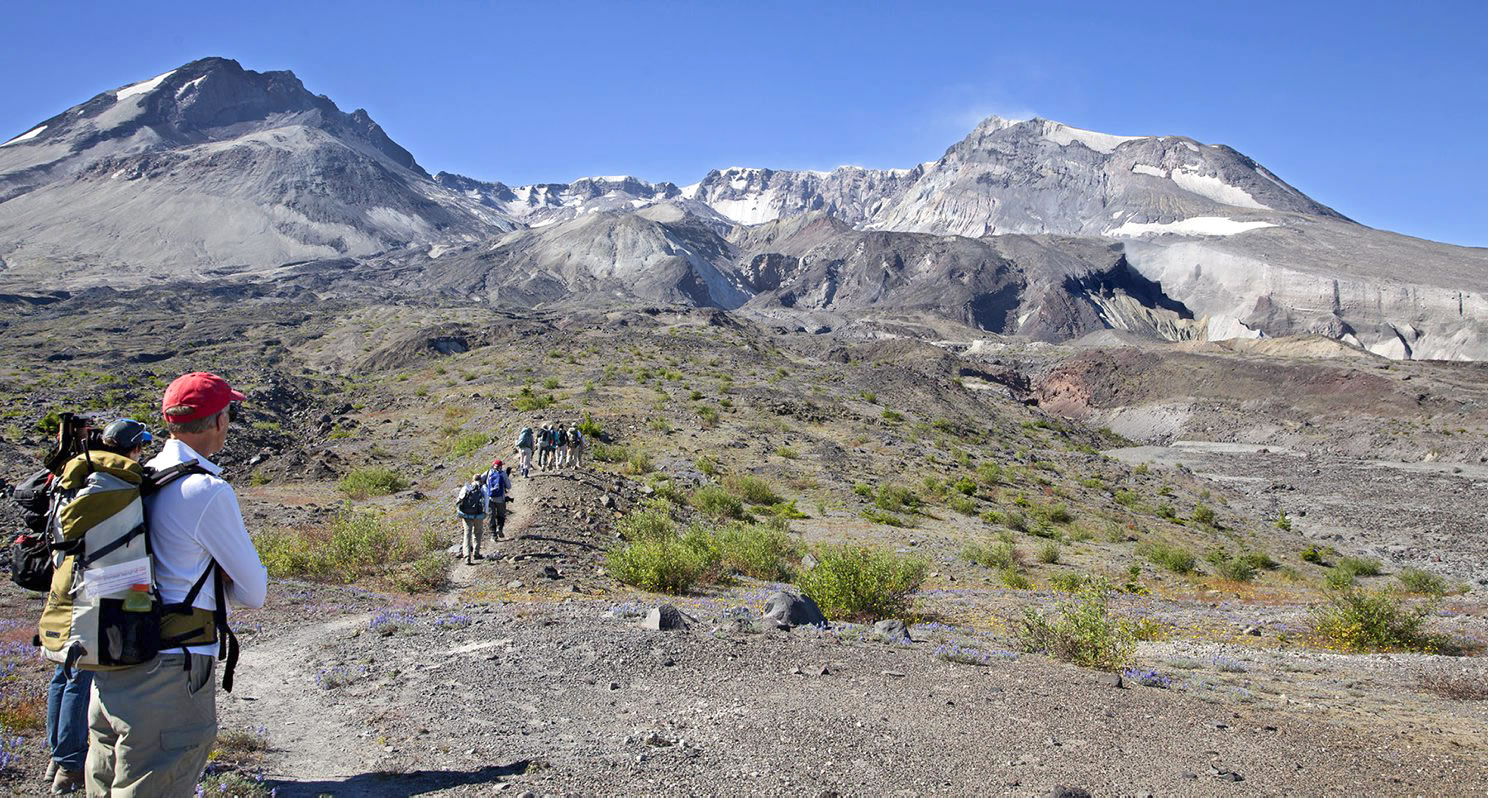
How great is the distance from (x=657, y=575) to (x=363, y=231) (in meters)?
151

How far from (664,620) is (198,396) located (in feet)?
18.9

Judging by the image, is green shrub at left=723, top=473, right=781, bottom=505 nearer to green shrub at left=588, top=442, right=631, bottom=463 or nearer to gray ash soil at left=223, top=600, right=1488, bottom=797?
green shrub at left=588, top=442, right=631, bottom=463

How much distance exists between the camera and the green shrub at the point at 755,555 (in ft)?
46.7

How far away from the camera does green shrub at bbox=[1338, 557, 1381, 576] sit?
70.5 feet

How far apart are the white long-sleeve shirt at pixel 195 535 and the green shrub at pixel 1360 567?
2502 cm

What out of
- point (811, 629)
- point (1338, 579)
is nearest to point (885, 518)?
point (1338, 579)

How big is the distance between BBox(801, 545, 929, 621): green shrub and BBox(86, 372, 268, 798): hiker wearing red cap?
794cm

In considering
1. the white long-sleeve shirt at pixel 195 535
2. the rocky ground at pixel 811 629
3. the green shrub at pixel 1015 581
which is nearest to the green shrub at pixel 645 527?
the rocky ground at pixel 811 629

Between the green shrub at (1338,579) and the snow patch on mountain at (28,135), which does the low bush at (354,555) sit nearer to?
the green shrub at (1338,579)

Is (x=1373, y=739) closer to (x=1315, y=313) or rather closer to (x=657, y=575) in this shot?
(x=657, y=575)

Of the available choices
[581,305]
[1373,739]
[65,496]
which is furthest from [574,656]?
[581,305]

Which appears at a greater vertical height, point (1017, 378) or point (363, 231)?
point (363, 231)

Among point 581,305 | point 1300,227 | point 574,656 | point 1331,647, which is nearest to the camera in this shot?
point 574,656

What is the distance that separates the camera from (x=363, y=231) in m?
146
